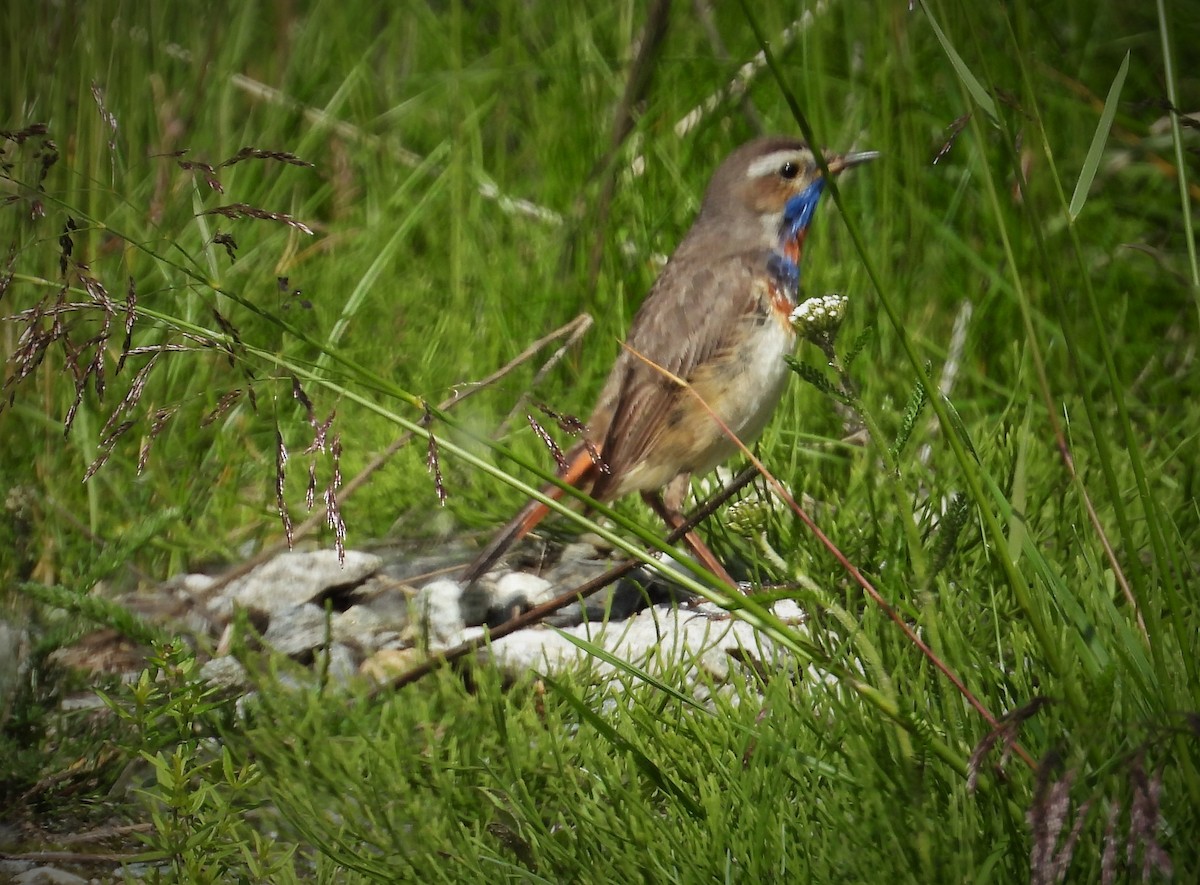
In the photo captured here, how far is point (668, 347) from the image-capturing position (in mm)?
4168

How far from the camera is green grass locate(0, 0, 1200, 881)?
86.1 inches

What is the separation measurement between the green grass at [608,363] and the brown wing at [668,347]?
287mm

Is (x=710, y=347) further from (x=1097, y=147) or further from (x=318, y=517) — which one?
(x=1097, y=147)

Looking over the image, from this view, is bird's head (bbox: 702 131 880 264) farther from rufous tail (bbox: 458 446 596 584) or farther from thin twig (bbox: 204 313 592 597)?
rufous tail (bbox: 458 446 596 584)

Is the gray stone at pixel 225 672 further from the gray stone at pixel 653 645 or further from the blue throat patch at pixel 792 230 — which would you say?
the blue throat patch at pixel 792 230

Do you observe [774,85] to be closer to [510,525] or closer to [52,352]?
[510,525]

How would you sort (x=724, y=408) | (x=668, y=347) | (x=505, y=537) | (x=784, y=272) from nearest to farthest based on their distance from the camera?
(x=505, y=537) < (x=724, y=408) < (x=668, y=347) < (x=784, y=272)

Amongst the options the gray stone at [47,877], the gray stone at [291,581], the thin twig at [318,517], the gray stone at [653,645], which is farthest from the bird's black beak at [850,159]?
the gray stone at [47,877]

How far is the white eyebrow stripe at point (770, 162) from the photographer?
4.43m

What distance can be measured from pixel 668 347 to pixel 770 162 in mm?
758

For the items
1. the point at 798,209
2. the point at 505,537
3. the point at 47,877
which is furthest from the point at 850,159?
the point at 47,877

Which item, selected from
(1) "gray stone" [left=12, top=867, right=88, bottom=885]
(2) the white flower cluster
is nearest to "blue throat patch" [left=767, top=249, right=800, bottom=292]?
(2) the white flower cluster

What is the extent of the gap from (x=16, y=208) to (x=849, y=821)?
3568mm

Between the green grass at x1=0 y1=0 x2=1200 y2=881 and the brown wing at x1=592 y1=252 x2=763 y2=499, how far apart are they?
0.94 ft
